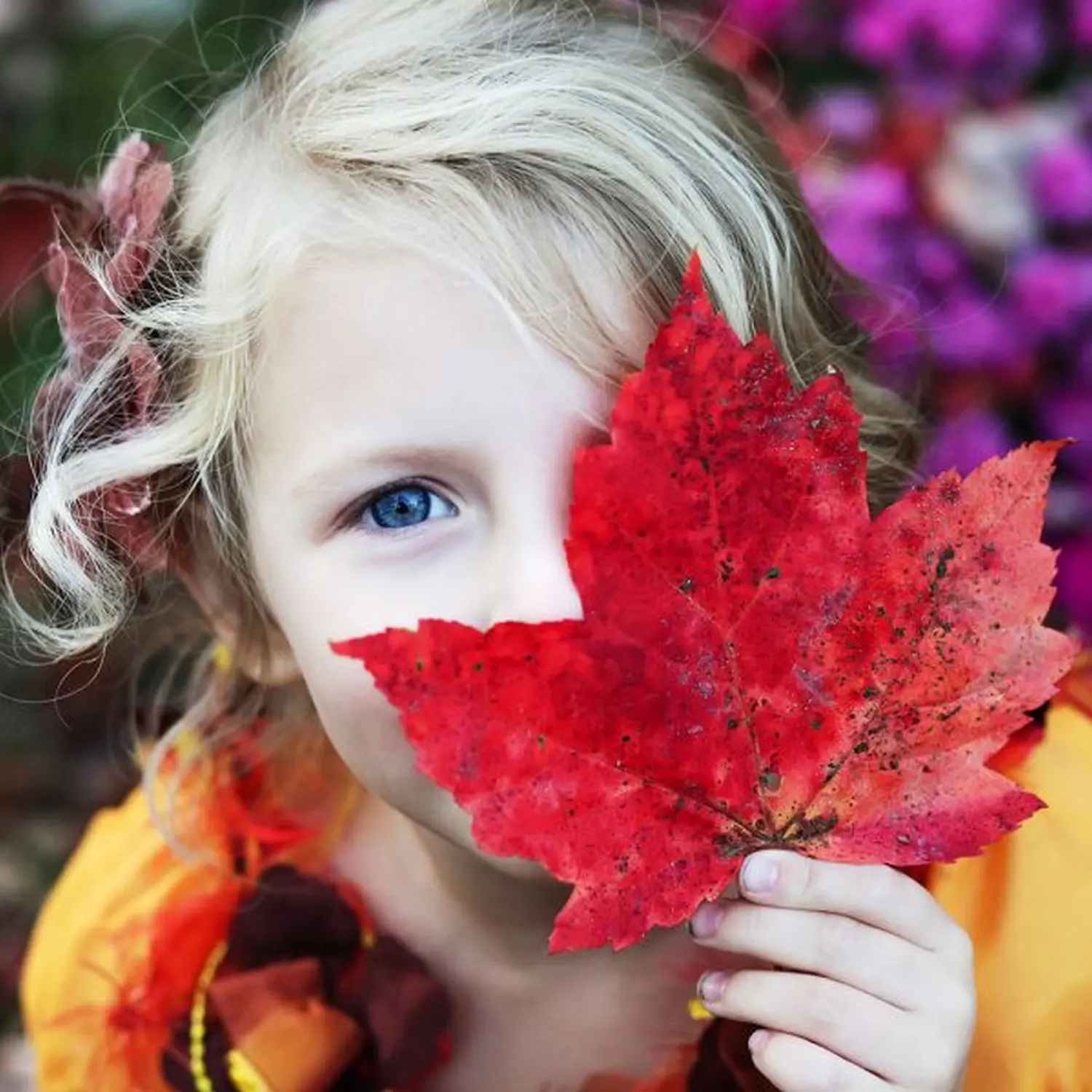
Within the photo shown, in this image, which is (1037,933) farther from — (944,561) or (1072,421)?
(1072,421)

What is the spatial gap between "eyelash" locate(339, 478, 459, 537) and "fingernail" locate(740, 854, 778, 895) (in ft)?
0.92

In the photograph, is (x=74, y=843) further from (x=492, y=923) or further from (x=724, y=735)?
(x=724, y=735)

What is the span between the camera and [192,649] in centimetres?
141

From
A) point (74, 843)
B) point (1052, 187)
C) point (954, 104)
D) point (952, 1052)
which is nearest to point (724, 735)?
point (952, 1052)

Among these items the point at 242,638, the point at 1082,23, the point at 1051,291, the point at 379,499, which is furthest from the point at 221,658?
the point at 1082,23

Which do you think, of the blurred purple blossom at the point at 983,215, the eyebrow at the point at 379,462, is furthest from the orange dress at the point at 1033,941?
the blurred purple blossom at the point at 983,215

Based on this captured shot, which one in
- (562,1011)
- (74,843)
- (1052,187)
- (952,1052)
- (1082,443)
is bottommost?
(74,843)

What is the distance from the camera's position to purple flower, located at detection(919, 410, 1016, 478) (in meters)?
1.55

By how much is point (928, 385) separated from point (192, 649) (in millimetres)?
828

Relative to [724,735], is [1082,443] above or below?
below

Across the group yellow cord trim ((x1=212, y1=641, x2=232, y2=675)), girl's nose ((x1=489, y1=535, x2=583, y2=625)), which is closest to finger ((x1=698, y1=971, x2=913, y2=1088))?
girl's nose ((x1=489, y1=535, x2=583, y2=625))

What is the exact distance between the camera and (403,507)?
85 centimetres

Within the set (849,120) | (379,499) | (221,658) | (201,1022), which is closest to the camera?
(379,499)

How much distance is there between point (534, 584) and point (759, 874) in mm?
192
